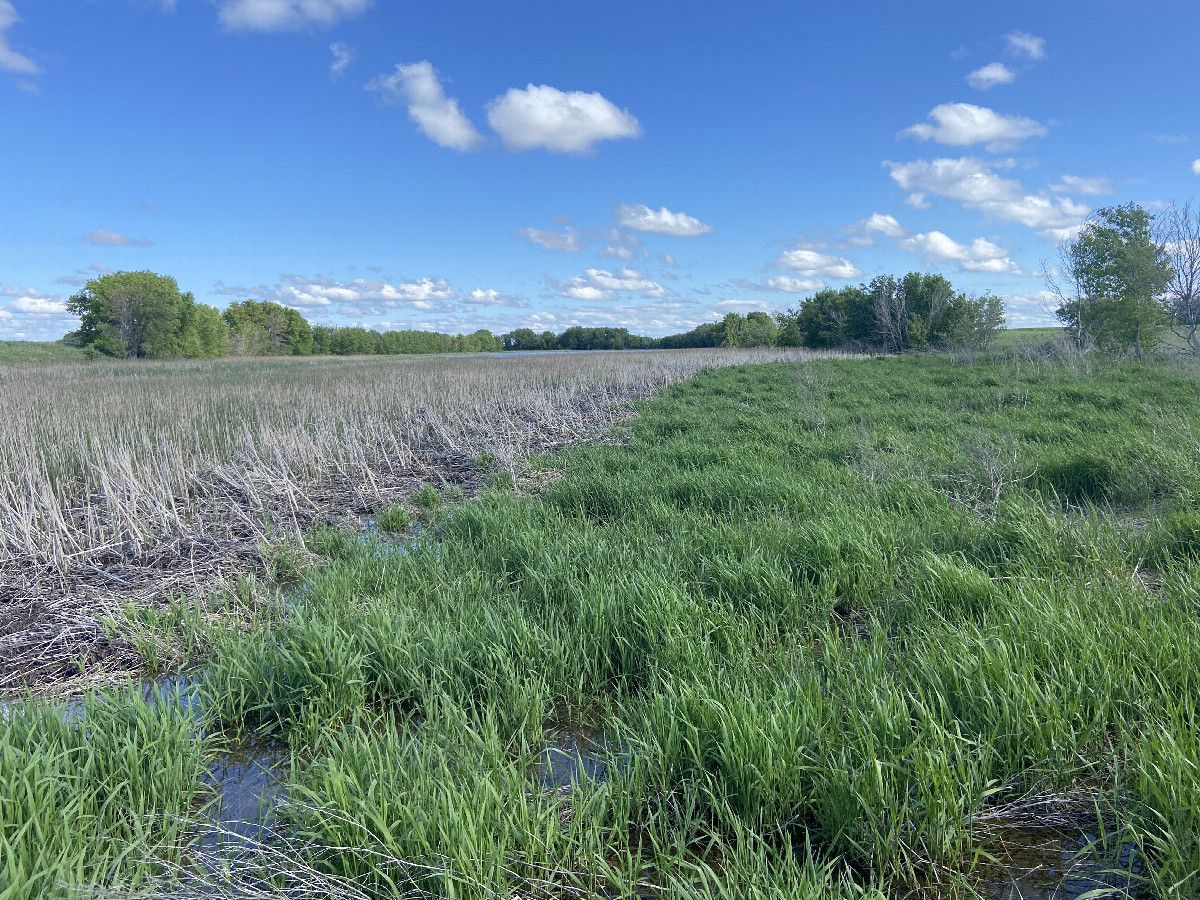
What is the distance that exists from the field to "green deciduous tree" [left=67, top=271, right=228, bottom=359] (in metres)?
55.0

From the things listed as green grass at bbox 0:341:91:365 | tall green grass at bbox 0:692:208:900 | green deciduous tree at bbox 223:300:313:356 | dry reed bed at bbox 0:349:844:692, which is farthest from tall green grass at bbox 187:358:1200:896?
green deciduous tree at bbox 223:300:313:356

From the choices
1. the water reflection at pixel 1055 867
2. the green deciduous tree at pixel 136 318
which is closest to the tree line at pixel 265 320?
the green deciduous tree at pixel 136 318

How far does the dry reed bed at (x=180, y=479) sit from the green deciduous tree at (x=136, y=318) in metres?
39.3

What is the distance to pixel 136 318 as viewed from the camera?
1826 inches

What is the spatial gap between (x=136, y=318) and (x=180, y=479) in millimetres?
52762

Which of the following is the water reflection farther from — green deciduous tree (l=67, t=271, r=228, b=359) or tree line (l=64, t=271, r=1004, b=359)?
green deciduous tree (l=67, t=271, r=228, b=359)

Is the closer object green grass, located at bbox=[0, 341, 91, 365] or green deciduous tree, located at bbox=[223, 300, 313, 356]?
green grass, located at bbox=[0, 341, 91, 365]

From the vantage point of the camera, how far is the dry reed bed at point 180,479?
3834mm

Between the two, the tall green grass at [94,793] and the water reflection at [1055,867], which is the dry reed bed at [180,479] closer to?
the tall green grass at [94,793]

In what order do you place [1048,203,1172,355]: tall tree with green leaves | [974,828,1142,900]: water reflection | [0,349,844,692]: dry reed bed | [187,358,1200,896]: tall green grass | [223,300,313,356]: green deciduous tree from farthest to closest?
[223,300,313,356]: green deciduous tree < [1048,203,1172,355]: tall tree with green leaves < [0,349,844,692]: dry reed bed < [187,358,1200,896]: tall green grass < [974,828,1142,900]: water reflection

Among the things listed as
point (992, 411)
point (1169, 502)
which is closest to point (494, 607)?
point (1169, 502)

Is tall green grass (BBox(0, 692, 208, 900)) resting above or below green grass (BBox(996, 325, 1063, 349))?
below

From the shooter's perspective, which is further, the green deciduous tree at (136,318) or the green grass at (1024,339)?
the green deciduous tree at (136,318)

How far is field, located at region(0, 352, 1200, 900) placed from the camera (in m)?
1.70
